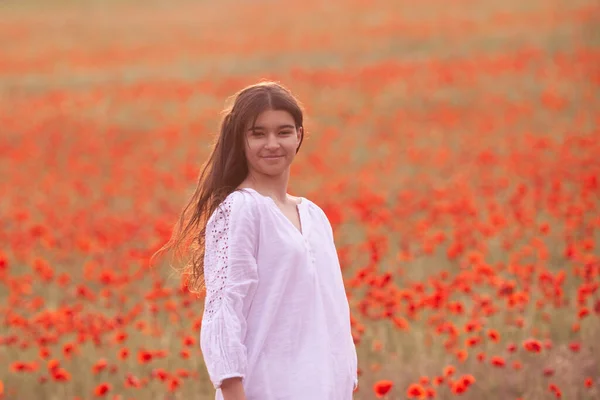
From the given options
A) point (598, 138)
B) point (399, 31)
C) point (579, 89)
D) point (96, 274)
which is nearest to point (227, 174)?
point (96, 274)

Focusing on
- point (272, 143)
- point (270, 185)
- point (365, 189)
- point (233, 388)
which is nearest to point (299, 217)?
point (270, 185)

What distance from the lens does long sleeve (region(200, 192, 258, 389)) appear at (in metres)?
2.77

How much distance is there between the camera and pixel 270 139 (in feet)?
9.89

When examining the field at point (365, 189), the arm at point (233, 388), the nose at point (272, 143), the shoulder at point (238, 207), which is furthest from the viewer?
the field at point (365, 189)

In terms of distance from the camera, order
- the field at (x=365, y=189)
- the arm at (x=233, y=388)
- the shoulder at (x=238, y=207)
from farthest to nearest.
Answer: the field at (x=365, y=189), the shoulder at (x=238, y=207), the arm at (x=233, y=388)

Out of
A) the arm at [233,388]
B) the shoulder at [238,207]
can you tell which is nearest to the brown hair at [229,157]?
the shoulder at [238,207]

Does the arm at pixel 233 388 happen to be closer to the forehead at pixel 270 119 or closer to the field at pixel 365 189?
the forehead at pixel 270 119

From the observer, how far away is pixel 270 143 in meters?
3.00

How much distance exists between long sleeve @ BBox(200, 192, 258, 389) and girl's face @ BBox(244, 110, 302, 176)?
152 millimetres

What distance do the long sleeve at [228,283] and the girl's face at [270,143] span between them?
0.15 metres

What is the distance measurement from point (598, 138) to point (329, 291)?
802 cm

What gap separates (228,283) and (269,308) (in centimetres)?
15

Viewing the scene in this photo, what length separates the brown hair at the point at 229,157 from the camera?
3031 mm

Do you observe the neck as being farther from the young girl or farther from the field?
the field
